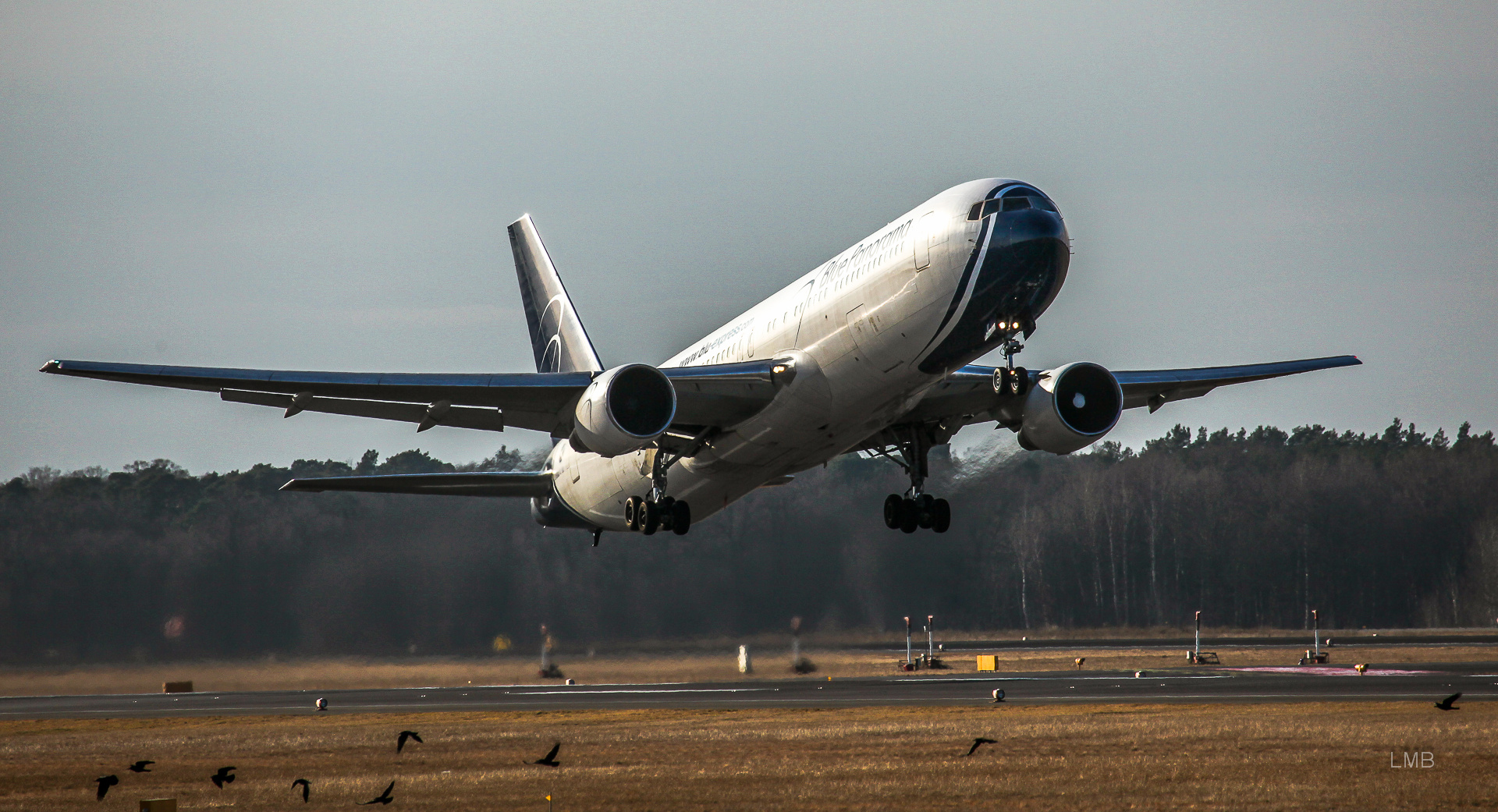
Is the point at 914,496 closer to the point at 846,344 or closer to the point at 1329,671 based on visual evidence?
the point at 846,344

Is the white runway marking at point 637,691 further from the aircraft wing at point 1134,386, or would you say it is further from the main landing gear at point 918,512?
the aircraft wing at point 1134,386

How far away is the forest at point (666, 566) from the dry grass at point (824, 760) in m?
12.1

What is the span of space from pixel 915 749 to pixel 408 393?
42.4 ft

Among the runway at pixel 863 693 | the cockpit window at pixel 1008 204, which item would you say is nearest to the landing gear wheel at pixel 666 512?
the runway at pixel 863 693

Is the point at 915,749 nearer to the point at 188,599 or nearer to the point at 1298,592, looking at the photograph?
the point at 188,599

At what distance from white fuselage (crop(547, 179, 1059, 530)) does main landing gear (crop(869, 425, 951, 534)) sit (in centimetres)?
252

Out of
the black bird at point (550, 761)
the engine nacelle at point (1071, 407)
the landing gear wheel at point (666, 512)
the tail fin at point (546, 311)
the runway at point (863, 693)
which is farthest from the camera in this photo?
the tail fin at point (546, 311)

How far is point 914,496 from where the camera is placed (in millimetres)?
34125

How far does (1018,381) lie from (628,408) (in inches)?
304

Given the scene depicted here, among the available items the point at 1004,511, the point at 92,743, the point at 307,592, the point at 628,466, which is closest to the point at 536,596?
the point at 307,592

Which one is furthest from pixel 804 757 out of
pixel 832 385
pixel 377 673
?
pixel 377 673

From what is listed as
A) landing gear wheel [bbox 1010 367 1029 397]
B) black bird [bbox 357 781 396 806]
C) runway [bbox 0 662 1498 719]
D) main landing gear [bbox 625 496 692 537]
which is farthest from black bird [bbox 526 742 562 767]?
landing gear wheel [bbox 1010 367 1029 397]

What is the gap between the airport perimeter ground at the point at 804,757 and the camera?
72.2 feet

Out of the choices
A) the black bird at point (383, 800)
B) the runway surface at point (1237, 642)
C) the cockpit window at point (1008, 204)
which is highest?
the cockpit window at point (1008, 204)
